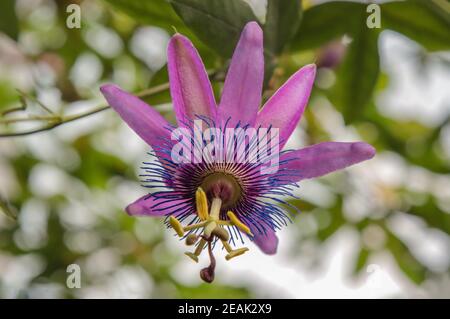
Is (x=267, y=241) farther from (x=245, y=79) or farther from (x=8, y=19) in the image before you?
(x=8, y=19)

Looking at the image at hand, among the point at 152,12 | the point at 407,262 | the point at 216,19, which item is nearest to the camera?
the point at 216,19

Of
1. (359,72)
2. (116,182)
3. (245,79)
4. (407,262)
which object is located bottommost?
(245,79)

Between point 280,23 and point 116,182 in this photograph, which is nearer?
point 280,23

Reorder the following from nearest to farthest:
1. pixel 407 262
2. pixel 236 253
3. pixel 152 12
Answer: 1. pixel 236 253
2. pixel 152 12
3. pixel 407 262

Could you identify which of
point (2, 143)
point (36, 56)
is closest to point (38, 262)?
point (2, 143)

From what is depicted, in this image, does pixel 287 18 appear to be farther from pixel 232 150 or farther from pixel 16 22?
pixel 16 22

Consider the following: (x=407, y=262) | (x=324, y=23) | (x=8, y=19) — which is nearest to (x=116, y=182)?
(x=407, y=262)

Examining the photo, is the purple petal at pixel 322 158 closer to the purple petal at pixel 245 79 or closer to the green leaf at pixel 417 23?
the purple petal at pixel 245 79
